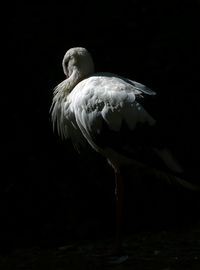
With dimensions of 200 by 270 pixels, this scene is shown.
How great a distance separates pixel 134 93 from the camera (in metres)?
5.76

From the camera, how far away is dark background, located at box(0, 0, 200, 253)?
7.35 m

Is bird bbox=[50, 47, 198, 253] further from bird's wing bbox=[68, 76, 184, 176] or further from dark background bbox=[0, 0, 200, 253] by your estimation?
dark background bbox=[0, 0, 200, 253]

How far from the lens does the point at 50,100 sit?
737 cm

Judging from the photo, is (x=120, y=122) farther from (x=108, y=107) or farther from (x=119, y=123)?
(x=108, y=107)

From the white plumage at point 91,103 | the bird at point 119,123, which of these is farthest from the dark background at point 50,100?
the bird at point 119,123

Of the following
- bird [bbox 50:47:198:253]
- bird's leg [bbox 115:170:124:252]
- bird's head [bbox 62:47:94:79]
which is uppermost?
bird's head [bbox 62:47:94:79]

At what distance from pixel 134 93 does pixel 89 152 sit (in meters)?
1.37

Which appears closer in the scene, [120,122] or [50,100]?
[120,122]

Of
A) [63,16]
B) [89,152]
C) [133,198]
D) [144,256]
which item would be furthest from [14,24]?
[144,256]

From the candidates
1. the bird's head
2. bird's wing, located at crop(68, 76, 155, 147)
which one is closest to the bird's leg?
bird's wing, located at crop(68, 76, 155, 147)

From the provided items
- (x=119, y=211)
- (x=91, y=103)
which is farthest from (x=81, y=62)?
(x=119, y=211)

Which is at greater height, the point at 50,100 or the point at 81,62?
the point at 81,62

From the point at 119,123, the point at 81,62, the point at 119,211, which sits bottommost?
the point at 119,211

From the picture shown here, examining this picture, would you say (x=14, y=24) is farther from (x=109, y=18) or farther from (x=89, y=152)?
(x=89, y=152)
